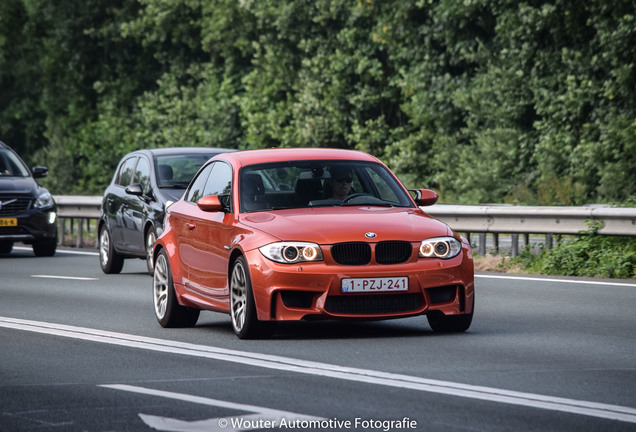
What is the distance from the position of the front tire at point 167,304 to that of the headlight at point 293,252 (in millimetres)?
→ 1767

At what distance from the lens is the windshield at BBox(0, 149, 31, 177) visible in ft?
78.4

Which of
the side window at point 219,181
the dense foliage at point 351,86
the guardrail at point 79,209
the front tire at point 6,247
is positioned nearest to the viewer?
the side window at point 219,181

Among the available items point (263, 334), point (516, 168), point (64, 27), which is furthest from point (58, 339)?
point (64, 27)

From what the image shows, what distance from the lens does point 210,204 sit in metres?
11.1

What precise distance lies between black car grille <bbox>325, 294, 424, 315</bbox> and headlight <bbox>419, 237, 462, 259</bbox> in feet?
1.12

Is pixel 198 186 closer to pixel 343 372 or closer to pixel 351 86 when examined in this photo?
pixel 343 372

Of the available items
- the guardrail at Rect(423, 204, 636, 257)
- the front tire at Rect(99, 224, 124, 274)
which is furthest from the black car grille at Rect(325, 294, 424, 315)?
the front tire at Rect(99, 224, 124, 274)

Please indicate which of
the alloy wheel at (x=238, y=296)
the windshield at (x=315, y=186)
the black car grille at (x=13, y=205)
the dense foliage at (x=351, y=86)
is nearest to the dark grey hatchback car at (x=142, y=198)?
the black car grille at (x=13, y=205)

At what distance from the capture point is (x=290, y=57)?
45.0 m

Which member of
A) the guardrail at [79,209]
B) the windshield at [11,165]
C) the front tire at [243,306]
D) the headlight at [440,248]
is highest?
the headlight at [440,248]

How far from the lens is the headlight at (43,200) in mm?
23125

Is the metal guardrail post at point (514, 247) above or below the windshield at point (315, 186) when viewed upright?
below

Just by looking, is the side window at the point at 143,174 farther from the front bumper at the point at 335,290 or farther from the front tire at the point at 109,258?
the front bumper at the point at 335,290

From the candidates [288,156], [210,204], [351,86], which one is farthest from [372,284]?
[351,86]
